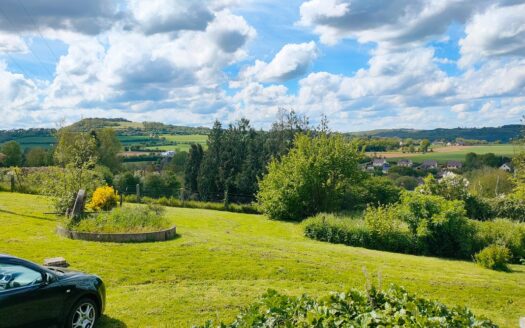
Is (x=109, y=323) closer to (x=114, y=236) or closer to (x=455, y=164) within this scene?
(x=114, y=236)

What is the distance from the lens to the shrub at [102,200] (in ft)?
64.2

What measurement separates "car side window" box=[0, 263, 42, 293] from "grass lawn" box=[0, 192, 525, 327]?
1790 mm

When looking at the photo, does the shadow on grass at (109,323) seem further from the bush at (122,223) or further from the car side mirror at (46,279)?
the bush at (122,223)

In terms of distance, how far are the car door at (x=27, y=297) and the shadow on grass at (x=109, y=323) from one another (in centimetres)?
130

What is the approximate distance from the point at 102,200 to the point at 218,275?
10.5 m

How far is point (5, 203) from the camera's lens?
2222cm

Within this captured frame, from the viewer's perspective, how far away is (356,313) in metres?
4.98

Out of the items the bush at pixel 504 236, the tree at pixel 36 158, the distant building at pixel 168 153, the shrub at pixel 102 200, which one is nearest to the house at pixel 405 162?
the distant building at pixel 168 153

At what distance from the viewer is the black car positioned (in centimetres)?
577

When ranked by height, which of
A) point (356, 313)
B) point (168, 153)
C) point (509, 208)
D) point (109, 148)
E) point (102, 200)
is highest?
point (109, 148)

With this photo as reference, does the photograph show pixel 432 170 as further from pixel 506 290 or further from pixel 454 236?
pixel 506 290

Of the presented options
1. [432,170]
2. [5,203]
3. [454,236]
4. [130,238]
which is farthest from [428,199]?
[432,170]

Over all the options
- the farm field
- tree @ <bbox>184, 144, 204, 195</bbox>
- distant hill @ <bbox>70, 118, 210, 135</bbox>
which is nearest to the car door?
tree @ <bbox>184, 144, 204, 195</bbox>

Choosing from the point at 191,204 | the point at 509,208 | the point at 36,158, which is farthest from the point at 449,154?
the point at 36,158
